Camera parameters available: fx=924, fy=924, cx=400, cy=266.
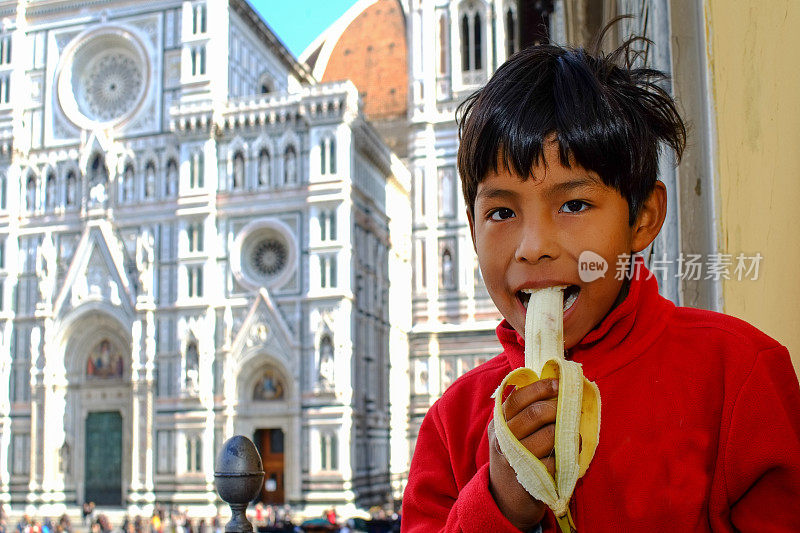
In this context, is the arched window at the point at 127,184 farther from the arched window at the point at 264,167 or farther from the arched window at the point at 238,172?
the arched window at the point at 264,167

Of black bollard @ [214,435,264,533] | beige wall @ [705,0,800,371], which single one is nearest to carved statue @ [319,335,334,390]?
black bollard @ [214,435,264,533]

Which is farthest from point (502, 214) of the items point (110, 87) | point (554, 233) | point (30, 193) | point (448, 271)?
point (30, 193)

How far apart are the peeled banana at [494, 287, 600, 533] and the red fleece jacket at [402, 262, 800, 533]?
0.07 meters

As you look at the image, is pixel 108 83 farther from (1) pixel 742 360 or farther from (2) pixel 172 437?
(1) pixel 742 360

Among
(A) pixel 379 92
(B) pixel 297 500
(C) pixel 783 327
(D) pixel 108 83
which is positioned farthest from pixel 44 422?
(C) pixel 783 327

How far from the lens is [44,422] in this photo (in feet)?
80.5

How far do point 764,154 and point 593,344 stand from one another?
18.6 inches

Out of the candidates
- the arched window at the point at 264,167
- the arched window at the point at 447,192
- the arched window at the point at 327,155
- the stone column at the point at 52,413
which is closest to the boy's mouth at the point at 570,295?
the arched window at the point at 447,192

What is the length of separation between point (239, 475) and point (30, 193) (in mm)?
→ 25553

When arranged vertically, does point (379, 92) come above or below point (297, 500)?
above

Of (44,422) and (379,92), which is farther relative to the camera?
(379,92)

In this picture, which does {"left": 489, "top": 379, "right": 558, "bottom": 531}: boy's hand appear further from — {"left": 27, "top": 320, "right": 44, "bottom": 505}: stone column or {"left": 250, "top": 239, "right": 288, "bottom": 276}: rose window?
{"left": 27, "top": 320, "right": 44, "bottom": 505}: stone column

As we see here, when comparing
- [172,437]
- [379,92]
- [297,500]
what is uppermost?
[379,92]

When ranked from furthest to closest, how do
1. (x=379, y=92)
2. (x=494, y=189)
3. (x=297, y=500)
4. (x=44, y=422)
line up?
(x=379, y=92) < (x=44, y=422) < (x=297, y=500) < (x=494, y=189)
